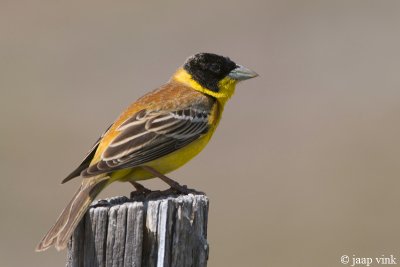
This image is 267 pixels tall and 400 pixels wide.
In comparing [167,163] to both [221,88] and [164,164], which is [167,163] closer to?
[164,164]

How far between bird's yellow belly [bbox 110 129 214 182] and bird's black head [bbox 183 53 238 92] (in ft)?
3.31

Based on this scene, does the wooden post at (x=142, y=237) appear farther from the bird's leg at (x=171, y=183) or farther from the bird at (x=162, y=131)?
the bird's leg at (x=171, y=183)

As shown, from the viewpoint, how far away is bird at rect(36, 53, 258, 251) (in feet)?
24.6

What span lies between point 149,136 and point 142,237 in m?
2.15

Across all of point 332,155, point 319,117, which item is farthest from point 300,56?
point 332,155

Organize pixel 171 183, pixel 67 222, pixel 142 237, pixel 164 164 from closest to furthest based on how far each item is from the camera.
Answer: pixel 142 237, pixel 67 222, pixel 171 183, pixel 164 164

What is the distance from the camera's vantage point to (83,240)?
617 cm

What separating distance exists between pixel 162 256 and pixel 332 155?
512 inches

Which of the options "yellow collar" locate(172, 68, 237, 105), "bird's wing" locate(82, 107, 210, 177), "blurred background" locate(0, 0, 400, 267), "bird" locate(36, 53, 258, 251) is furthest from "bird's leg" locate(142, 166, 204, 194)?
"blurred background" locate(0, 0, 400, 267)

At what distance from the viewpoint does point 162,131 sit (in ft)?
27.1

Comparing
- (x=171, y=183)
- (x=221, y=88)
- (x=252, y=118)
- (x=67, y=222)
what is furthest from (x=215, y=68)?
(x=252, y=118)

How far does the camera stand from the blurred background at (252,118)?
1595 centimetres

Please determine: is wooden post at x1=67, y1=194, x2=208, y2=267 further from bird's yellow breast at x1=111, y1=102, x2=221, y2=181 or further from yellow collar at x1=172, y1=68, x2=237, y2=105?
yellow collar at x1=172, y1=68, x2=237, y2=105

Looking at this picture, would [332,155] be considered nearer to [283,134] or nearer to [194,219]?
[283,134]
